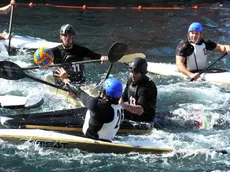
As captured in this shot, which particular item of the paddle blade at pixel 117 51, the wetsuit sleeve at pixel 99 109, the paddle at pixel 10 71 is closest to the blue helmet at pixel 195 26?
the paddle blade at pixel 117 51

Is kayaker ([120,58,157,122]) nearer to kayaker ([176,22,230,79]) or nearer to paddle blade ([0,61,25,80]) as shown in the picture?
paddle blade ([0,61,25,80])

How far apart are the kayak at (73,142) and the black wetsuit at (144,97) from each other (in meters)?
0.46

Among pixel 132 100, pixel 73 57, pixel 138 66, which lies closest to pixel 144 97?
pixel 132 100

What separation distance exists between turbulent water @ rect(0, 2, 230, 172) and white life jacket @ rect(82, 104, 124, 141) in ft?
0.98

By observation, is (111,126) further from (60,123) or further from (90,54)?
(90,54)

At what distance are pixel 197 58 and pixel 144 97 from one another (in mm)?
3160

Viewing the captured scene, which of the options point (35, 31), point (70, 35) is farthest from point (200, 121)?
point (35, 31)

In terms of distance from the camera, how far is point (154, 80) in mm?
9570

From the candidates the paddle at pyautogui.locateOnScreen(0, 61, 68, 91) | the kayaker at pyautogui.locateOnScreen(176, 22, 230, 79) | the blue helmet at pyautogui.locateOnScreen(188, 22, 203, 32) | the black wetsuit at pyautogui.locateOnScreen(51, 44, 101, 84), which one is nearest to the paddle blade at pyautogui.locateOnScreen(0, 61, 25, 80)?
the paddle at pyautogui.locateOnScreen(0, 61, 68, 91)

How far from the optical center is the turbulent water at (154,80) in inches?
237

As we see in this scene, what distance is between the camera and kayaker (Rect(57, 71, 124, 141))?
5637 mm

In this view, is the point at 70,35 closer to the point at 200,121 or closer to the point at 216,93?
the point at 200,121

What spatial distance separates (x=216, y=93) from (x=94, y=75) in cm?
260

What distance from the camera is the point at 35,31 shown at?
13266 mm
